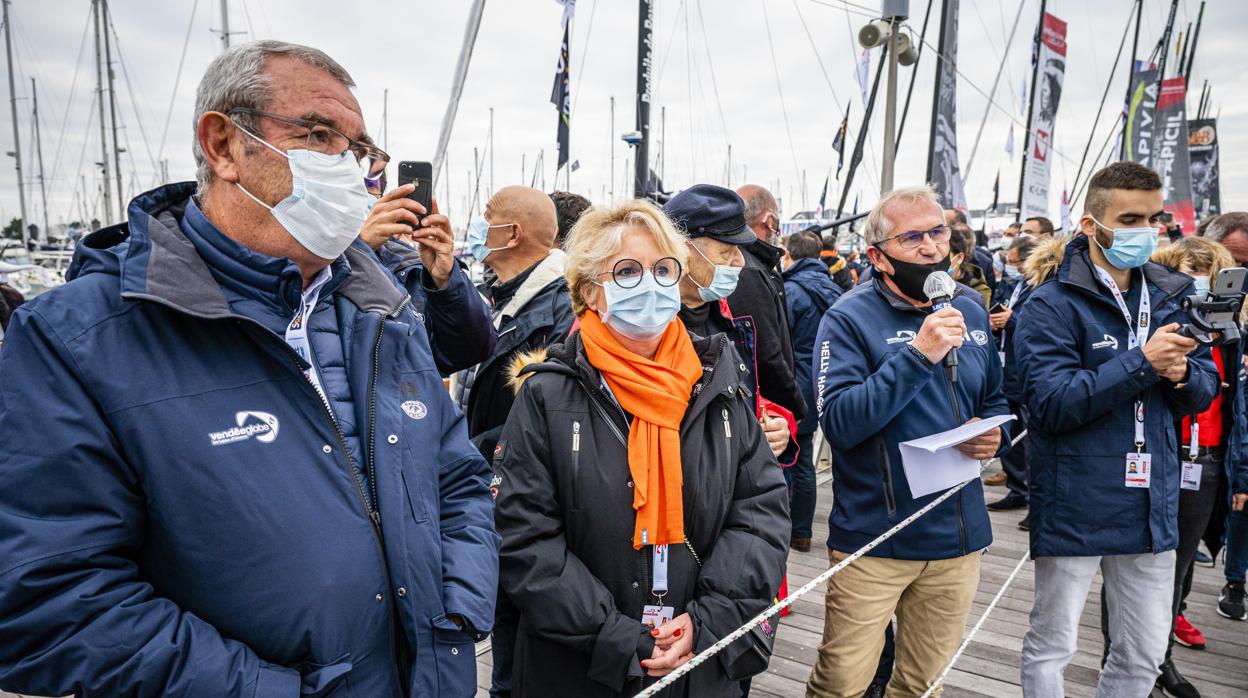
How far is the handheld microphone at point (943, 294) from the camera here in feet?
8.60

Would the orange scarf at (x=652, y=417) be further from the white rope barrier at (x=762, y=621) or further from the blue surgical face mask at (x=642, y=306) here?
the white rope barrier at (x=762, y=621)

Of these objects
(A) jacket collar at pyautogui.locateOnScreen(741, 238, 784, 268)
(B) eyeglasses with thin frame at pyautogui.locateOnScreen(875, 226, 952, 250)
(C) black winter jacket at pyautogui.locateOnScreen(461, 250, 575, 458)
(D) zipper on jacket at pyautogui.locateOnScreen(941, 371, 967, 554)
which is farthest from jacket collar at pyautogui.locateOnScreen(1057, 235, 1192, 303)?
(C) black winter jacket at pyautogui.locateOnScreen(461, 250, 575, 458)

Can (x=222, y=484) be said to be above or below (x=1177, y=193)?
below

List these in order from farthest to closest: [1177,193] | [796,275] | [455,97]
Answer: [1177,193] → [796,275] → [455,97]

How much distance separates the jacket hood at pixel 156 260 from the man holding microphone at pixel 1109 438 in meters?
2.91

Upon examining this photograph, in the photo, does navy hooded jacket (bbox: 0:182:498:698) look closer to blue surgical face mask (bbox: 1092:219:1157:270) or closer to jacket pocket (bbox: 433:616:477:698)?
jacket pocket (bbox: 433:616:477:698)

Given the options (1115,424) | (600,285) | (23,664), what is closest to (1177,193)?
(1115,424)

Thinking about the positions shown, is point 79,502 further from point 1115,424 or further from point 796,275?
Answer: point 796,275

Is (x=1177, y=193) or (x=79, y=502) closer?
(x=79, y=502)

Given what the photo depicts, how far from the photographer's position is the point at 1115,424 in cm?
286

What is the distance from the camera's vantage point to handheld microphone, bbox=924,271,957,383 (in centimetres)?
262

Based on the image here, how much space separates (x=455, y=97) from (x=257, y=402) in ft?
12.2

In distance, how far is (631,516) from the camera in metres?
2.04

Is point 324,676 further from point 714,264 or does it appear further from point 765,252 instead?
point 765,252
